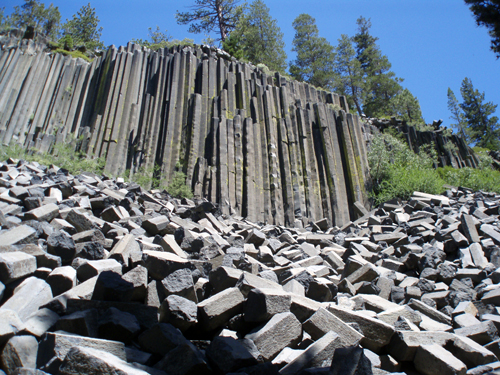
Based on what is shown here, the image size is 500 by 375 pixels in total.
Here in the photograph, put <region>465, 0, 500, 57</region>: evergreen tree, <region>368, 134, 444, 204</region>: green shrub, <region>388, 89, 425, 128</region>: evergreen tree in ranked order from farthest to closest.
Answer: <region>388, 89, 425, 128</region>: evergreen tree → <region>368, 134, 444, 204</region>: green shrub → <region>465, 0, 500, 57</region>: evergreen tree

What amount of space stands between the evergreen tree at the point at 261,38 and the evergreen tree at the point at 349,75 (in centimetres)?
555

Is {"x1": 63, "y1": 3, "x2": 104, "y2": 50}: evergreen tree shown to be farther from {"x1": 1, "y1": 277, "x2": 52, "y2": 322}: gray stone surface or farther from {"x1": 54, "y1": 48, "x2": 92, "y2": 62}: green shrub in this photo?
{"x1": 1, "y1": 277, "x2": 52, "y2": 322}: gray stone surface

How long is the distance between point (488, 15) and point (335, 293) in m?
4.47

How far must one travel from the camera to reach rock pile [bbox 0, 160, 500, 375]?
5.88 ft

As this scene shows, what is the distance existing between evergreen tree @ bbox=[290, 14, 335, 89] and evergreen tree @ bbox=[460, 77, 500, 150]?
2223cm

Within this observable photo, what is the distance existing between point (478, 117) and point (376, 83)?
70.3ft

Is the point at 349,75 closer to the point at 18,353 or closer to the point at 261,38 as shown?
the point at 261,38

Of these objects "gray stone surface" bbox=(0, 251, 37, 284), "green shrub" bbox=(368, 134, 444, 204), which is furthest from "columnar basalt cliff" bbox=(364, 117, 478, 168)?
"gray stone surface" bbox=(0, 251, 37, 284)

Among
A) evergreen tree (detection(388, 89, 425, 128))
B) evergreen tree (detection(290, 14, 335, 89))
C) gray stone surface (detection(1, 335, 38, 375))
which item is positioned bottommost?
gray stone surface (detection(1, 335, 38, 375))

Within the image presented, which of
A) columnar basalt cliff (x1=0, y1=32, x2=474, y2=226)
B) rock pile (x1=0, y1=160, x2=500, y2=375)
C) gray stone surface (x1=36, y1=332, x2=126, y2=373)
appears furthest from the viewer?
columnar basalt cliff (x1=0, y1=32, x2=474, y2=226)

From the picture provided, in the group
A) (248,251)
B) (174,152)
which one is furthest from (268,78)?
(248,251)

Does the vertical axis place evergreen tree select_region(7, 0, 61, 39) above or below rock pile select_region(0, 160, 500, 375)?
above

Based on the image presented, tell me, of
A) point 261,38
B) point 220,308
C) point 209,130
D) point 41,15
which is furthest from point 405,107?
point 41,15

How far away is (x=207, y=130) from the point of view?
1032 centimetres
